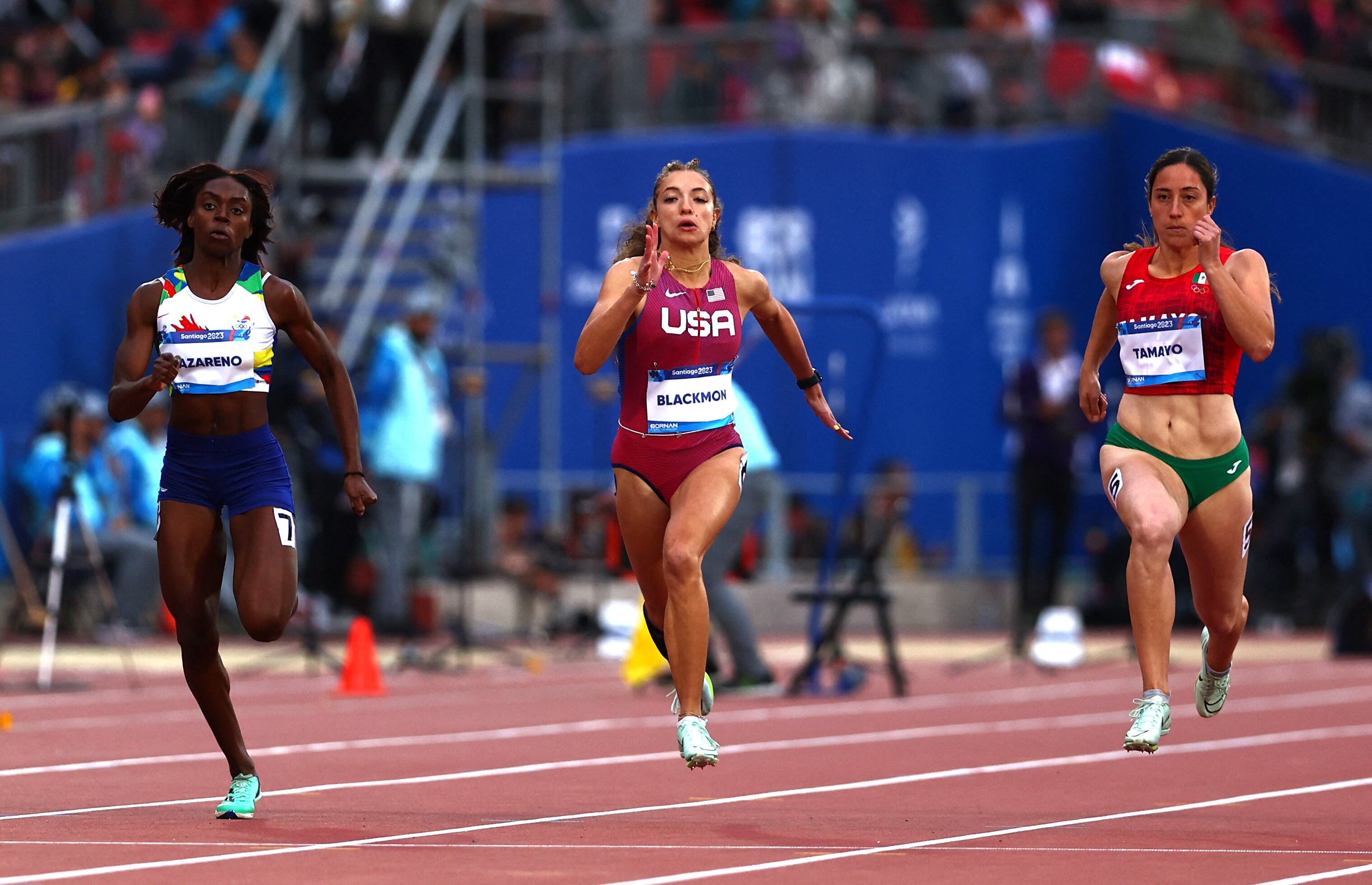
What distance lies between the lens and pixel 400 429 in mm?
17969

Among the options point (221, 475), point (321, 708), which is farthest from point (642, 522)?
point (321, 708)

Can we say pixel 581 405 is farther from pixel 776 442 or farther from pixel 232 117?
pixel 232 117

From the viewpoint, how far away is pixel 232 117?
21.6 meters

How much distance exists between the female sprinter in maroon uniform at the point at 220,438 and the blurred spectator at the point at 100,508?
1002cm

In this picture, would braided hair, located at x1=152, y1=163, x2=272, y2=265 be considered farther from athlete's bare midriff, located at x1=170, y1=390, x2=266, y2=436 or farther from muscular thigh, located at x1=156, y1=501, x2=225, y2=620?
muscular thigh, located at x1=156, y1=501, x2=225, y2=620

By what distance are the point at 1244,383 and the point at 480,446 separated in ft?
29.9

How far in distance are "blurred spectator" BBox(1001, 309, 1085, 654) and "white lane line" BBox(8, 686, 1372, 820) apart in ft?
9.93

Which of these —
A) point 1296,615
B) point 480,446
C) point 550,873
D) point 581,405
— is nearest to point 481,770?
point 550,873

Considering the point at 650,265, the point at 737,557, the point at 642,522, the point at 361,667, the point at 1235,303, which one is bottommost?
the point at 361,667

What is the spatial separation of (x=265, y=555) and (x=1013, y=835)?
2.76 meters

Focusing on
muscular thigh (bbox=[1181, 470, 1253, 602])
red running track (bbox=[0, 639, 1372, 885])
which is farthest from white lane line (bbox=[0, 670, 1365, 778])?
muscular thigh (bbox=[1181, 470, 1253, 602])

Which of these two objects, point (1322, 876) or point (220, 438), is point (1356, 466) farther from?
point (220, 438)

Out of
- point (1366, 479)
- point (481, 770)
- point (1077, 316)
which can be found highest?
point (1077, 316)

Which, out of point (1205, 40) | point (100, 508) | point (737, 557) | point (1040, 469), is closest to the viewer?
point (737, 557)
